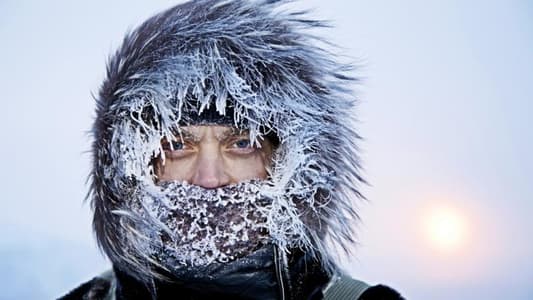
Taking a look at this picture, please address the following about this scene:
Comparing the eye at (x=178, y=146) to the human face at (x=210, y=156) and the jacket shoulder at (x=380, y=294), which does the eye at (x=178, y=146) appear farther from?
the jacket shoulder at (x=380, y=294)

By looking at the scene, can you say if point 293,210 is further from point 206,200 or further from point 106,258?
point 106,258

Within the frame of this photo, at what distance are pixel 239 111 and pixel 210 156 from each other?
0.09 meters

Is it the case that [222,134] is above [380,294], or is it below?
above

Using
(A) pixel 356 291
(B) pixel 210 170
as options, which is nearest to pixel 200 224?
(B) pixel 210 170

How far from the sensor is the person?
1.14m

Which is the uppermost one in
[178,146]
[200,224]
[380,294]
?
[178,146]

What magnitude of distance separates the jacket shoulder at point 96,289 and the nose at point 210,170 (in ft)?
0.81

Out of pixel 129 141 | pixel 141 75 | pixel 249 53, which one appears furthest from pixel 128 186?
pixel 249 53

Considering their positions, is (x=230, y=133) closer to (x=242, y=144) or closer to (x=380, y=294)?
(x=242, y=144)

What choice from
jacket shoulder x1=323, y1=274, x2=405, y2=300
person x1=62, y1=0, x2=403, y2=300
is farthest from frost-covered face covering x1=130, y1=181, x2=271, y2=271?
jacket shoulder x1=323, y1=274, x2=405, y2=300

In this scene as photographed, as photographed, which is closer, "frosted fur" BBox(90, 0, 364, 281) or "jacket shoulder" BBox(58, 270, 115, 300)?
"frosted fur" BBox(90, 0, 364, 281)

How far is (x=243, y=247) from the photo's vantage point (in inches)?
44.9

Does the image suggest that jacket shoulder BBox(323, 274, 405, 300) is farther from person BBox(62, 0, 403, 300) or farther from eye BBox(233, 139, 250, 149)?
eye BBox(233, 139, 250, 149)

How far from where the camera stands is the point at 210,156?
46.8 inches
